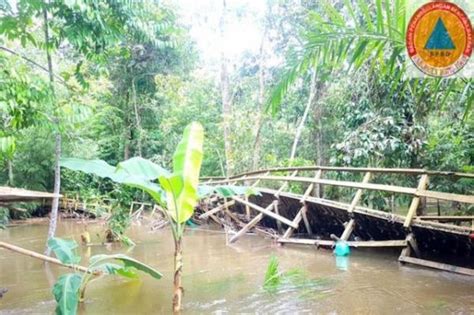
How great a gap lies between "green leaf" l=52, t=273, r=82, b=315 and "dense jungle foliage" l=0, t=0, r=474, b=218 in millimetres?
1352

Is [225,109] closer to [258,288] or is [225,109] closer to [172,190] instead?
[258,288]

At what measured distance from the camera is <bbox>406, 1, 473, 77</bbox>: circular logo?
1.79m

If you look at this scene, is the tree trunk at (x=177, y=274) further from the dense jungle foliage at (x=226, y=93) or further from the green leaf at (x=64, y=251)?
the dense jungle foliage at (x=226, y=93)

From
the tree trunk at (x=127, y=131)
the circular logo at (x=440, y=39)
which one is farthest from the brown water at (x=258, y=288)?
the tree trunk at (x=127, y=131)

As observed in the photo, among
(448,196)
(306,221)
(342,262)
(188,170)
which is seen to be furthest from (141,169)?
(306,221)

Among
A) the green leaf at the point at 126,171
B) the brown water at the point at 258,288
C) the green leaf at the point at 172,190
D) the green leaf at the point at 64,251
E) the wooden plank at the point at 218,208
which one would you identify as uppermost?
the green leaf at the point at 126,171

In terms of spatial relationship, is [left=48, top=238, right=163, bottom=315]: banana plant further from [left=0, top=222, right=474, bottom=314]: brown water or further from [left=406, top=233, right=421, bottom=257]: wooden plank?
[left=406, top=233, right=421, bottom=257]: wooden plank

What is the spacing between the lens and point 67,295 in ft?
12.8

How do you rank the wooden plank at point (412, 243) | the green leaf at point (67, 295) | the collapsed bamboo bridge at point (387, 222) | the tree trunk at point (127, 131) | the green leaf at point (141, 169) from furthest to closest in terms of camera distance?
the tree trunk at point (127, 131) → the wooden plank at point (412, 243) → the collapsed bamboo bridge at point (387, 222) → the green leaf at point (141, 169) → the green leaf at point (67, 295)

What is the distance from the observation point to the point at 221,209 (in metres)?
12.3

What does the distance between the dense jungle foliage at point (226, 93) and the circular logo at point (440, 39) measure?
0.31 feet

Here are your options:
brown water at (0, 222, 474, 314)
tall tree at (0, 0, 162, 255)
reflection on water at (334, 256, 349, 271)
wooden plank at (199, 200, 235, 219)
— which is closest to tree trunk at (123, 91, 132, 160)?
wooden plank at (199, 200, 235, 219)

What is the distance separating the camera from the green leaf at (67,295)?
3.77 meters

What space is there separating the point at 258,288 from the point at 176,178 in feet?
7.11
